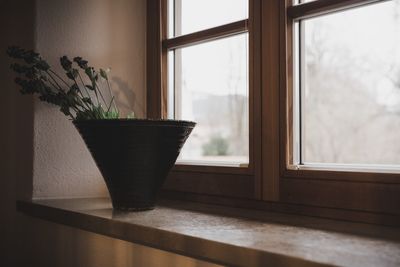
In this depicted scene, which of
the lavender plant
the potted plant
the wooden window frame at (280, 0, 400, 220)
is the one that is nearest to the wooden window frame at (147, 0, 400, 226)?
the wooden window frame at (280, 0, 400, 220)

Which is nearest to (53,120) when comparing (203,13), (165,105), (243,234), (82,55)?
(82,55)

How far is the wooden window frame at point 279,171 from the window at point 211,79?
0.16 feet

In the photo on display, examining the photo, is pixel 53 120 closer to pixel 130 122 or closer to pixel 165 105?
pixel 165 105

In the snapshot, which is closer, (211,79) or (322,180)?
(322,180)

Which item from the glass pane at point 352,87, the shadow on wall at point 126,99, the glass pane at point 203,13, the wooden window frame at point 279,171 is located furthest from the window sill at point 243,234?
the glass pane at point 203,13

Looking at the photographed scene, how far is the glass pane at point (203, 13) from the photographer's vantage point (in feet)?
4.83

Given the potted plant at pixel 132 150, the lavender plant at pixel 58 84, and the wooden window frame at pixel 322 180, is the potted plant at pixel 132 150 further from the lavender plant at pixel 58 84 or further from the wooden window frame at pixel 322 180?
the wooden window frame at pixel 322 180

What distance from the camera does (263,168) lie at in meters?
1.31

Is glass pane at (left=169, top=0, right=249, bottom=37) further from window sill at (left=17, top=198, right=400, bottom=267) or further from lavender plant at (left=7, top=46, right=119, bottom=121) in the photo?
window sill at (left=17, top=198, right=400, bottom=267)

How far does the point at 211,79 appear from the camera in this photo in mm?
1604

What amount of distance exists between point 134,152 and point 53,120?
0.50 meters

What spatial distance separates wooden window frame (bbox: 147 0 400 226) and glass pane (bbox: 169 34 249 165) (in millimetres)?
71

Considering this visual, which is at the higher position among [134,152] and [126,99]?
[126,99]

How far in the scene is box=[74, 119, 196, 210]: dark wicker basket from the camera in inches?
49.3
